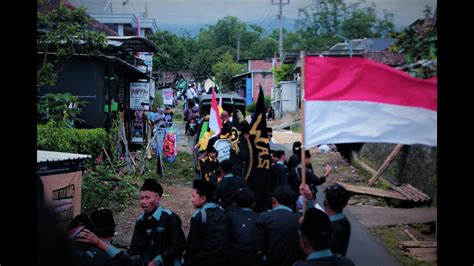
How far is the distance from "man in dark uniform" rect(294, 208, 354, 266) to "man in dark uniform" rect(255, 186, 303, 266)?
1109mm

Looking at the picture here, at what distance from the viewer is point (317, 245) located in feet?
12.4

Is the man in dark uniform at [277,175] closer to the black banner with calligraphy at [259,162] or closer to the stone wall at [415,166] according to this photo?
the black banner with calligraphy at [259,162]

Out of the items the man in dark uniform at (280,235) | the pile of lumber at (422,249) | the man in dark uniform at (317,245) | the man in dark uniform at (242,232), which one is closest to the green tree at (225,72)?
the pile of lumber at (422,249)

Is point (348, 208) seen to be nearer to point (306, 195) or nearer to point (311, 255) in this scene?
point (306, 195)

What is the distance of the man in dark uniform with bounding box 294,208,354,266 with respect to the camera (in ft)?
12.2

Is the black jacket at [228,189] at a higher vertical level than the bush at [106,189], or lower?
higher

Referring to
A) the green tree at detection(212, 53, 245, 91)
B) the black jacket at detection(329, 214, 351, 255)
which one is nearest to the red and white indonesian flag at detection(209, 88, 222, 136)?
the black jacket at detection(329, 214, 351, 255)

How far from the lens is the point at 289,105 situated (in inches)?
1315

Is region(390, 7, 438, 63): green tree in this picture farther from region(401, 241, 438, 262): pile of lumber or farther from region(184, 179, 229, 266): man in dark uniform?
region(184, 179, 229, 266): man in dark uniform

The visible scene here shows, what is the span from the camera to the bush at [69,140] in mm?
10161

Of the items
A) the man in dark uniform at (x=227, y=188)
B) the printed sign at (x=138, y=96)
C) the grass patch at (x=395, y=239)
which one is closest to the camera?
the man in dark uniform at (x=227, y=188)

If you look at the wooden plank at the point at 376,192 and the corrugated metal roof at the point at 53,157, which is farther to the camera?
the wooden plank at the point at 376,192

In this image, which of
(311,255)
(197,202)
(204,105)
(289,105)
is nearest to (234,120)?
(197,202)

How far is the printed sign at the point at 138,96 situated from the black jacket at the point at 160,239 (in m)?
14.5
